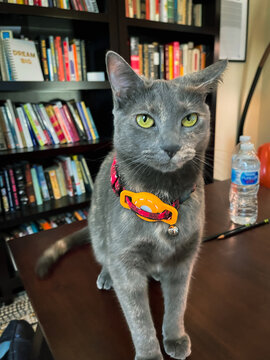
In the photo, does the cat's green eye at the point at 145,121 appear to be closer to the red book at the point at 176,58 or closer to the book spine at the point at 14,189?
the book spine at the point at 14,189

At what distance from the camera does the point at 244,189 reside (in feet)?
3.21

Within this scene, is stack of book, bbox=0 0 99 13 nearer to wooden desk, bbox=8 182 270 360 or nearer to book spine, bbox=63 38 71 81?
book spine, bbox=63 38 71 81

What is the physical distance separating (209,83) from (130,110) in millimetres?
180

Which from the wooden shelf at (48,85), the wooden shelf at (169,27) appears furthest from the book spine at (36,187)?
the wooden shelf at (169,27)

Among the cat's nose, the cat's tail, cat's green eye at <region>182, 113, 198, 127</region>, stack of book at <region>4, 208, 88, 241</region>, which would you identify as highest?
cat's green eye at <region>182, 113, 198, 127</region>

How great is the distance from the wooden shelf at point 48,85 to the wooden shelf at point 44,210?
2.02 ft

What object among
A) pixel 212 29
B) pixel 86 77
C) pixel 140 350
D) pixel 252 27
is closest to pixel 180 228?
pixel 140 350

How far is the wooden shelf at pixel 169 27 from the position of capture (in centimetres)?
145

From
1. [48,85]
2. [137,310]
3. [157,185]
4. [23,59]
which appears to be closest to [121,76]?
[157,185]

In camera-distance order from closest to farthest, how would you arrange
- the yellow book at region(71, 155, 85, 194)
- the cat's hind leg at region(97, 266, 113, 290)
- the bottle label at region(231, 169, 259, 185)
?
the cat's hind leg at region(97, 266, 113, 290) < the bottle label at region(231, 169, 259, 185) < the yellow book at region(71, 155, 85, 194)

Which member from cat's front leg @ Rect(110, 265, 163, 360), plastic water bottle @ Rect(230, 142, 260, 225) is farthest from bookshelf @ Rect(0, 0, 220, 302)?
cat's front leg @ Rect(110, 265, 163, 360)

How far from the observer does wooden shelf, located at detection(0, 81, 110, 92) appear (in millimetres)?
1232

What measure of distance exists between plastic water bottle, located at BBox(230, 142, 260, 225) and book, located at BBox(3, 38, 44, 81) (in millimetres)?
1075

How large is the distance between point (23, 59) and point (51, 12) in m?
0.26
